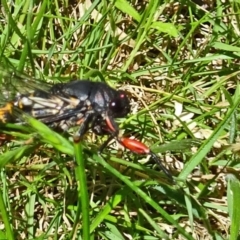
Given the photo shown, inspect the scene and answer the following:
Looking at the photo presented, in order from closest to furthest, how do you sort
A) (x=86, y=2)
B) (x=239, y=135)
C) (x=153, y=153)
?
(x=153, y=153) < (x=239, y=135) < (x=86, y=2)

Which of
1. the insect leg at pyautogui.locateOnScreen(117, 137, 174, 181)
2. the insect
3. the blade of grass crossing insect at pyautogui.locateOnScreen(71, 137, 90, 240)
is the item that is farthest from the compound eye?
the blade of grass crossing insect at pyautogui.locateOnScreen(71, 137, 90, 240)

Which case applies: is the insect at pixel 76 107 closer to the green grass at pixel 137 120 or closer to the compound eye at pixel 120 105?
the compound eye at pixel 120 105

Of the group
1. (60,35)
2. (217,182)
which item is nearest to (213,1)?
(60,35)

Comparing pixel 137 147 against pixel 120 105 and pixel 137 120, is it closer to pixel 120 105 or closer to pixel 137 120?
pixel 120 105

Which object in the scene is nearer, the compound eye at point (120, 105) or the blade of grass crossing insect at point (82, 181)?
the blade of grass crossing insect at point (82, 181)

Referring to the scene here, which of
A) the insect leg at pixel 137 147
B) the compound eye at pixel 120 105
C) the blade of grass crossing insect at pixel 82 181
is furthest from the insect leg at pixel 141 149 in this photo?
the blade of grass crossing insect at pixel 82 181

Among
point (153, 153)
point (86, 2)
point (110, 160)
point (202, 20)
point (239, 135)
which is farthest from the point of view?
point (86, 2)

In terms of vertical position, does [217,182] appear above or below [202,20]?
below

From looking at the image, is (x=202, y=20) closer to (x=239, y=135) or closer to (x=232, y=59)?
(x=232, y=59)
